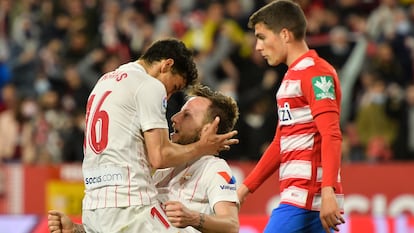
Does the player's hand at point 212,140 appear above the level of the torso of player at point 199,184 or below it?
above

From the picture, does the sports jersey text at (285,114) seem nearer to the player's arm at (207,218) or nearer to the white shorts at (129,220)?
the player's arm at (207,218)

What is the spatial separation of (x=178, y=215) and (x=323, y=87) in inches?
49.2

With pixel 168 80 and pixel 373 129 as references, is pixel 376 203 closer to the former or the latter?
pixel 373 129

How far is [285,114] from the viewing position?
19.2ft

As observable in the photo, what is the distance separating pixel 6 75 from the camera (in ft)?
54.0

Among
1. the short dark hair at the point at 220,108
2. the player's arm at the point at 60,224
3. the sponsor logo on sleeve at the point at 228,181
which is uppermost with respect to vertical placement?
the short dark hair at the point at 220,108

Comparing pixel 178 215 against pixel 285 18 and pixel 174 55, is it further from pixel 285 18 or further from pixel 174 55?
pixel 285 18

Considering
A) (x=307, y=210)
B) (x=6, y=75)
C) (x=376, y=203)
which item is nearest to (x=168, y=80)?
(x=307, y=210)

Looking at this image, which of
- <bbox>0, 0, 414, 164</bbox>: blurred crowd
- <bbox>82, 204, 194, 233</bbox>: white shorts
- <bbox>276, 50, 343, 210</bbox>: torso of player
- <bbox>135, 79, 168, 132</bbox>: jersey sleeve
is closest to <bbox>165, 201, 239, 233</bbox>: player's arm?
<bbox>82, 204, 194, 233</bbox>: white shorts

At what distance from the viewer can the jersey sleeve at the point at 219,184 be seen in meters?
5.29

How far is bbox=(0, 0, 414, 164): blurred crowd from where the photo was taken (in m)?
12.8

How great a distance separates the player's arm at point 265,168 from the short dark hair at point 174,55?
99cm

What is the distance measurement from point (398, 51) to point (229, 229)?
852 cm

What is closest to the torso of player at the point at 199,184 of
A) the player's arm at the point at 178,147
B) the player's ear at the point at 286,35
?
the player's arm at the point at 178,147
